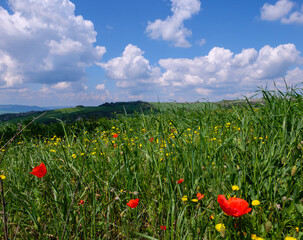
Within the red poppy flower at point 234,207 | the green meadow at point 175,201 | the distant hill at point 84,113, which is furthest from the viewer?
the distant hill at point 84,113

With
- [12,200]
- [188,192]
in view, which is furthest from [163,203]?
[12,200]

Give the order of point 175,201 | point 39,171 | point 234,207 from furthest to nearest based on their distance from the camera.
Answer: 1. point 175,201
2. point 39,171
3. point 234,207

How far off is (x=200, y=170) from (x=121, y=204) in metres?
0.74

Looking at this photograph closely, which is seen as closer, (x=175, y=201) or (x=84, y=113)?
(x=175, y=201)

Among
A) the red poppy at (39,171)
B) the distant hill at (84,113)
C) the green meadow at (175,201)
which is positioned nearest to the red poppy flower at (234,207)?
the green meadow at (175,201)

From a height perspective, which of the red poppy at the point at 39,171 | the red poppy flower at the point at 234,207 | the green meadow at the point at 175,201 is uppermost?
the red poppy at the point at 39,171

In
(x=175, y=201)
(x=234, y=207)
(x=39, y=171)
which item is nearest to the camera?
(x=234, y=207)

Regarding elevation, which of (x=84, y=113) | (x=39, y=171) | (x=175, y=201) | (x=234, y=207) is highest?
(x=84, y=113)

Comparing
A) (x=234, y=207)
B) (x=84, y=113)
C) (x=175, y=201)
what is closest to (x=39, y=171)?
(x=175, y=201)

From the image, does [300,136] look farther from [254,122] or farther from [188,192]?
[188,192]

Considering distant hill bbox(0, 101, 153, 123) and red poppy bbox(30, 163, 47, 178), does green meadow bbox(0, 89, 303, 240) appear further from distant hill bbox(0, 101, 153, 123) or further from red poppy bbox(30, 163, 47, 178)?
distant hill bbox(0, 101, 153, 123)

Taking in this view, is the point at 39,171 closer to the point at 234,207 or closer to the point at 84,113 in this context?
the point at 234,207

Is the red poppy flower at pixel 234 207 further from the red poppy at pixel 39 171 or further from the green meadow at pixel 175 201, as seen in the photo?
the red poppy at pixel 39 171

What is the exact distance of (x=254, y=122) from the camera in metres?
3.12
